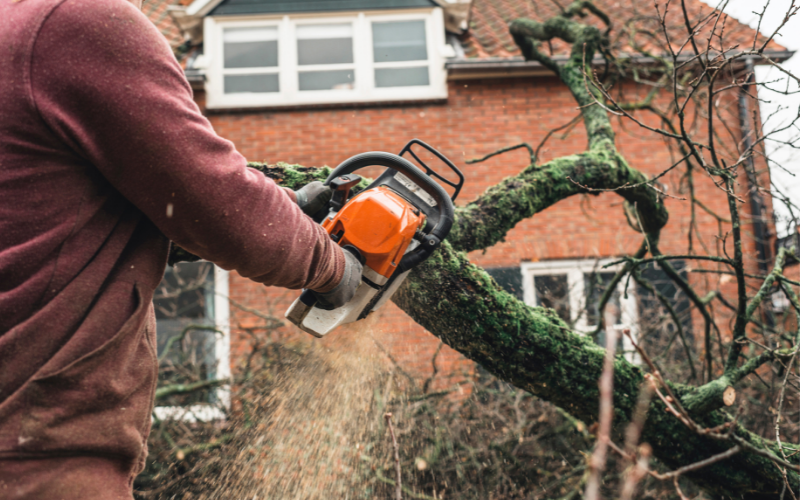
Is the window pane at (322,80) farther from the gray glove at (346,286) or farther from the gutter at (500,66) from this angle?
the gray glove at (346,286)

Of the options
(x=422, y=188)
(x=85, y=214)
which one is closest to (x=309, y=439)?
(x=422, y=188)

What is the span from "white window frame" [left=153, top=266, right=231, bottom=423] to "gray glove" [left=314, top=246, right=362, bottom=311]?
3.44 meters

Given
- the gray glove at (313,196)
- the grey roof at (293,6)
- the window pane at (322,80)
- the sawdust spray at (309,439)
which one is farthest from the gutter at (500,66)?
the gray glove at (313,196)

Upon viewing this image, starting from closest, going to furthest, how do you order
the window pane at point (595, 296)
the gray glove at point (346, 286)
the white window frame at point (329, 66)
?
the gray glove at point (346, 286) < the window pane at point (595, 296) < the white window frame at point (329, 66)

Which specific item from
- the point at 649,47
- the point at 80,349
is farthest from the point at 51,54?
the point at 649,47

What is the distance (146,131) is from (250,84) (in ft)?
21.8

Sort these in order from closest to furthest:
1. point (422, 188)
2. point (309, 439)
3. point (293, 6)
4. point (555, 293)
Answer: point (422, 188) < point (309, 439) < point (555, 293) < point (293, 6)

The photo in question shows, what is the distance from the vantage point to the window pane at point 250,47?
7.54m

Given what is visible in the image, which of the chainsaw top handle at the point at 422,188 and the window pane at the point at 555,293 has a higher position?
the chainsaw top handle at the point at 422,188

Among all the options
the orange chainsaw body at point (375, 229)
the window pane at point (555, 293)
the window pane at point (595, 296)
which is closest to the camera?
the orange chainsaw body at point (375, 229)

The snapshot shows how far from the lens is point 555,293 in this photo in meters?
6.80

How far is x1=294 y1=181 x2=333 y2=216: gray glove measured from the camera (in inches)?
83.8

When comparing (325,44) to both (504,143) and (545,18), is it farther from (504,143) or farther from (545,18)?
(545,18)

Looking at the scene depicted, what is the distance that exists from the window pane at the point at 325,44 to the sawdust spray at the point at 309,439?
412 cm
